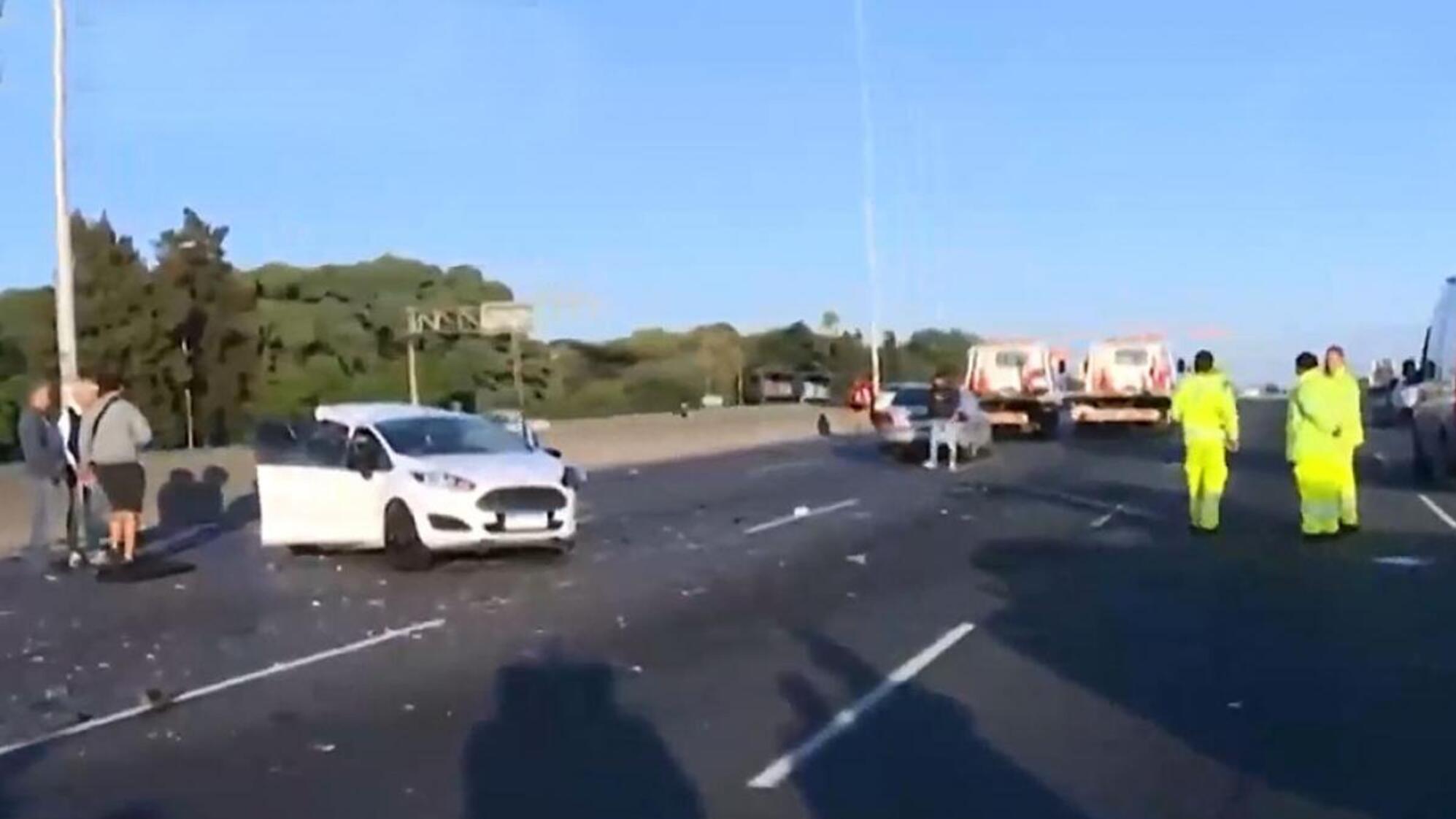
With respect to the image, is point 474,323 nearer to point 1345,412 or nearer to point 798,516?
point 798,516

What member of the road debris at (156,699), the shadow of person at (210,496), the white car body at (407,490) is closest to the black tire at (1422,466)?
the white car body at (407,490)

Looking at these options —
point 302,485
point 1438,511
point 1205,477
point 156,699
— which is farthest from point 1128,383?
point 156,699

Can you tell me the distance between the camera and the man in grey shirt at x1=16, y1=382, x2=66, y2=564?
22.2 meters

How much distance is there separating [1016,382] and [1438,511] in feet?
91.5

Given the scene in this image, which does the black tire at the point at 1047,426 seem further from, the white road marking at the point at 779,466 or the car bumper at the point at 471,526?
the car bumper at the point at 471,526

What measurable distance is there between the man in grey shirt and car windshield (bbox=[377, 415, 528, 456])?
3.27 m

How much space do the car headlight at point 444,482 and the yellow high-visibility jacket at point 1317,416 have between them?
312 inches

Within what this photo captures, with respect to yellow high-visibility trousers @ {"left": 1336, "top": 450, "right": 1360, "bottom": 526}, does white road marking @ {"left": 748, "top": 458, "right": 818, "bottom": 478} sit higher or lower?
lower

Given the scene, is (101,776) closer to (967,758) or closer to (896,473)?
(967,758)

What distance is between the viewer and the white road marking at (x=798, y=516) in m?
25.2

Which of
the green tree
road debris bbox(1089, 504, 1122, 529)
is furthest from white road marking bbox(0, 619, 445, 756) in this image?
the green tree

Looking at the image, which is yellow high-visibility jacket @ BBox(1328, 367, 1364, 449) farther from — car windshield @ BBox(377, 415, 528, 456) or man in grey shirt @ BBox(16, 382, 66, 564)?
man in grey shirt @ BBox(16, 382, 66, 564)

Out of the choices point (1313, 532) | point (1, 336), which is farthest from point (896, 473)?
point (1, 336)

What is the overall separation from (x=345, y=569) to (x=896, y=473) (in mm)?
18591
